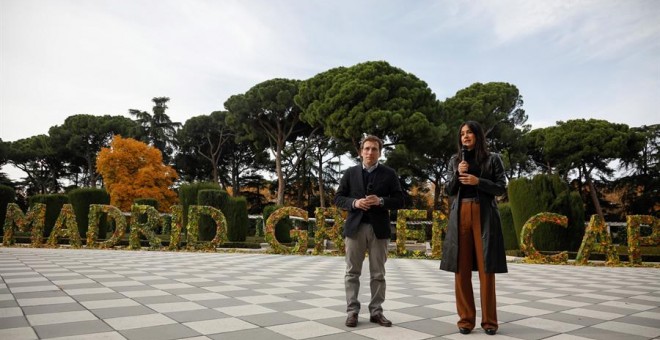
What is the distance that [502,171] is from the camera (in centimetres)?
384

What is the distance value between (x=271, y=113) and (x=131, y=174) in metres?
12.9

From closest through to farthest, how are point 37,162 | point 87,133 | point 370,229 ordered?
point 370,229 → point 87,133 → point 37,162

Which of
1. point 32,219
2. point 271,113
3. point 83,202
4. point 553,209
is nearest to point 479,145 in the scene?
point 553,209

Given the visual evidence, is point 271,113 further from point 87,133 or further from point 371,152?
point 371,152

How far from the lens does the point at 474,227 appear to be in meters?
3.74

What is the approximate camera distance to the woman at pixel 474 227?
3.59 meters

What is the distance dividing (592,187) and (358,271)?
36449mm

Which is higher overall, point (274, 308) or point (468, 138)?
point (468, 138)

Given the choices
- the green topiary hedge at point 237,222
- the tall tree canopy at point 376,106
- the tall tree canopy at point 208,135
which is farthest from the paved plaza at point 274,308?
the tall tree canopy at point 208,135

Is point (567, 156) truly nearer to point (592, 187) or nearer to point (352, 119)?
point (592, 187)

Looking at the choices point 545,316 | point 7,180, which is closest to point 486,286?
point 545,316

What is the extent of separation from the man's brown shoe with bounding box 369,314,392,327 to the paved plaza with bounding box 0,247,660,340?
49 mm

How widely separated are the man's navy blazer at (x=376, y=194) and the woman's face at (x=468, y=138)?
0.72 m

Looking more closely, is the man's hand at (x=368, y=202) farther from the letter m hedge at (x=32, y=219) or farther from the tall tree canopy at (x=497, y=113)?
the tall tree canopy at (x=497, y=113)
